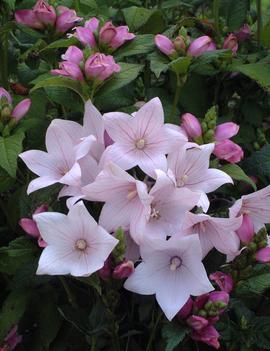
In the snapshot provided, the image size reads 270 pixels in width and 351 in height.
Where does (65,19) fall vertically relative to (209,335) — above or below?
above

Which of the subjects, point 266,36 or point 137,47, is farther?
point 266,36

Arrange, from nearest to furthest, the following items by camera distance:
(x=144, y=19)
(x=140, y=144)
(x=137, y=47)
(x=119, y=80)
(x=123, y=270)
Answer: (x=123, y=270), (x=140, y=144), (x=119, y=80), (x=137, y=47), (x=144, y=19)

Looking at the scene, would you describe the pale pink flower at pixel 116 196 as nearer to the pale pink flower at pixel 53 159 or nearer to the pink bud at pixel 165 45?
the pale pink flower at pixel 53 159

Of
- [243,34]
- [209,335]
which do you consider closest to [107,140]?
[209,335]

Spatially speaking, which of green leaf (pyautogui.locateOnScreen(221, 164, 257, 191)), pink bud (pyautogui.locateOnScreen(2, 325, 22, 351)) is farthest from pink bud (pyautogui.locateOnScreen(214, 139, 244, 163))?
pink bud (pyautogui.locateOnScreen(2, 325, 22, 351))

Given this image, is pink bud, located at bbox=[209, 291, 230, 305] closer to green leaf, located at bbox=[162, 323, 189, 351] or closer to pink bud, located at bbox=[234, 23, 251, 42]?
green leaf, located at bbox=[162, 323, 189, 351]

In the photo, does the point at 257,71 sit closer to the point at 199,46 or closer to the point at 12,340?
the point at 199,46

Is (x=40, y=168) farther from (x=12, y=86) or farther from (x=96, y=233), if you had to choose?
(x=12, y=86)

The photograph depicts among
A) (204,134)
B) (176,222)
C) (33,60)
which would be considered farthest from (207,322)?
(33,60)

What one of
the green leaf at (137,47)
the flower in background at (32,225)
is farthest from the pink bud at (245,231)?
the green leaf at (137,47)
